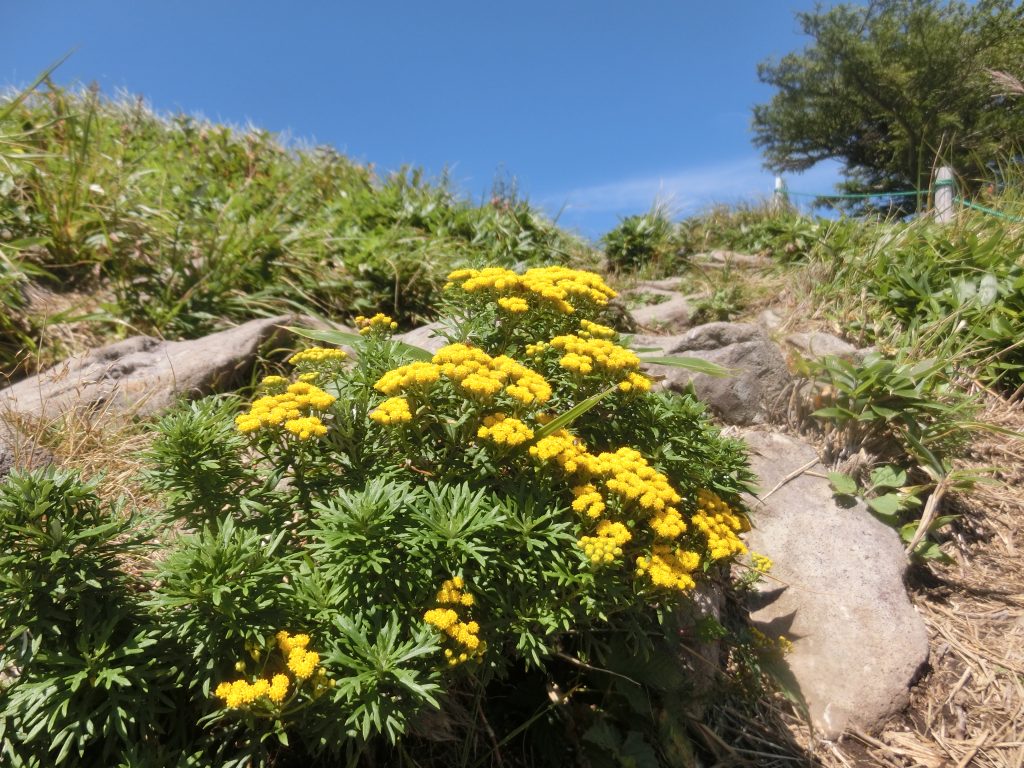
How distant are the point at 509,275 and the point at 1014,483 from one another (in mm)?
3494

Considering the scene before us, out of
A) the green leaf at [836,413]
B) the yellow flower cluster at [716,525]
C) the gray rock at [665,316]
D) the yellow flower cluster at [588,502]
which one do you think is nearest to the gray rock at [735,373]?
the green leaf at [836,413]

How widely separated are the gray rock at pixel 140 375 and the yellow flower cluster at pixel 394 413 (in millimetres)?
2084

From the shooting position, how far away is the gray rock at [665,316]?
16.8 ft

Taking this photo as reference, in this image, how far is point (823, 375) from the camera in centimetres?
369

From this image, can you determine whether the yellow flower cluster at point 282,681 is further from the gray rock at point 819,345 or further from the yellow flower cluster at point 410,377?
the gray rock at point 819,345

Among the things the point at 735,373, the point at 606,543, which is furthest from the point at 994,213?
the point at 606,543

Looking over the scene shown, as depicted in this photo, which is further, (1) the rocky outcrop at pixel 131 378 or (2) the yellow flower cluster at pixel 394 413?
(1) the rocky outcrop at pixel 131 378

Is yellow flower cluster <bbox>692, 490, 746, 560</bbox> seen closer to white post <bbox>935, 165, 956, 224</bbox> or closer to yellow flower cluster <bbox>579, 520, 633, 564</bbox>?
yellow flower cluster <bbox>579, 520, 633, 564</bbox>

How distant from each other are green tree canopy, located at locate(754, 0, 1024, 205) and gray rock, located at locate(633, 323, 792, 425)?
23.3m

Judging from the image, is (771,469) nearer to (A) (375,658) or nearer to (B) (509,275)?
(B) (509,275)

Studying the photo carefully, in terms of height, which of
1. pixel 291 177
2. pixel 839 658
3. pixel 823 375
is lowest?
pixel 839 658

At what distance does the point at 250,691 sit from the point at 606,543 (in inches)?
32.7

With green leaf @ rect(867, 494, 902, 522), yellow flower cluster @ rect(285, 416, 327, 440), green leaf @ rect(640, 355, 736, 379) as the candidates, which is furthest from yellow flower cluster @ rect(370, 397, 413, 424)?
green leaf @ rect(867, 494, 902, 522)

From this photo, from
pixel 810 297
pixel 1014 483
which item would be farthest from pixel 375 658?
pixel 810 297
